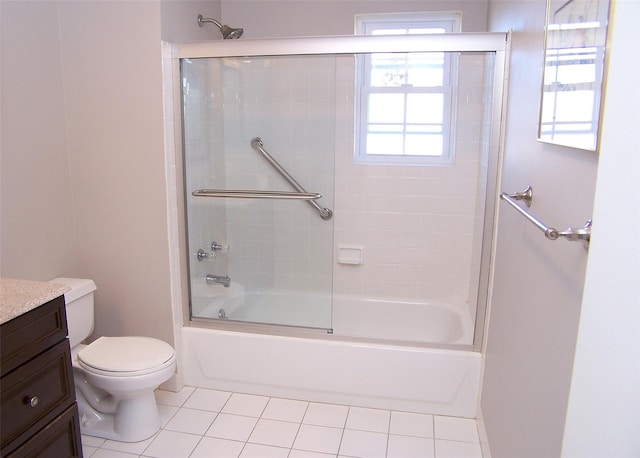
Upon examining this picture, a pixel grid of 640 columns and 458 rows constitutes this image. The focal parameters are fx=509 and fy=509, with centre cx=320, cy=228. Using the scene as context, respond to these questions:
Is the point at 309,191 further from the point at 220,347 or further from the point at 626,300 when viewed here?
the point at 626,300

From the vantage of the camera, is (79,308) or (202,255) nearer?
(79,308)

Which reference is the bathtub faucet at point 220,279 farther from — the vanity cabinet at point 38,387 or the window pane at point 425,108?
the window pane at point 425,108

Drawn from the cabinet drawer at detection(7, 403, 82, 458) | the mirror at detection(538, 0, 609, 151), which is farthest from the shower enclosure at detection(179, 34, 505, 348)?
the cabinet drawer at detection(7, 403, 82, 458)

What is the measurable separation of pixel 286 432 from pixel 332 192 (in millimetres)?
1237

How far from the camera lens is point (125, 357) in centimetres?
226

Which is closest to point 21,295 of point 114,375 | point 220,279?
point 114,375

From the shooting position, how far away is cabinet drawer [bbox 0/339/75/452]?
4.95 ft

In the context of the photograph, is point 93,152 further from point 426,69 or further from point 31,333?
point 426,69

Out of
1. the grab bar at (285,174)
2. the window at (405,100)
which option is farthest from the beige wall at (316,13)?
the grab bar at (285,174)

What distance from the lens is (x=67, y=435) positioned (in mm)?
1796

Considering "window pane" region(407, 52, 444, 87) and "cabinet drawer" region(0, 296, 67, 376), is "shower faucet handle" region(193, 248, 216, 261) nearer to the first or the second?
"cabinet drawer" region(0, 296, 67, 376)

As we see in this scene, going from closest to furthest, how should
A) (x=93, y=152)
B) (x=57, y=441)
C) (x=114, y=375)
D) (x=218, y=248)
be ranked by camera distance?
(x=57, y=441) < (x=114, y=375) < (x=93, y=152) < (x=218, y=248)

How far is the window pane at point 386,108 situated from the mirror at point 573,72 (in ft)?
5.32

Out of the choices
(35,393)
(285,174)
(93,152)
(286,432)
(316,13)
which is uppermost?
(316,13)
